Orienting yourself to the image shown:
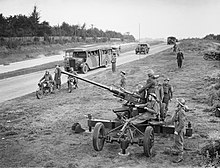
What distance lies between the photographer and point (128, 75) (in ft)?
77.7

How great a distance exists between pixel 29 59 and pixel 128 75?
17.8m

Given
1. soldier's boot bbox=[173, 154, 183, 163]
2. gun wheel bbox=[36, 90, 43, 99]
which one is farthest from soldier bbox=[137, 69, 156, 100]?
gun wheel bbox=[36, 90, 43, 99]

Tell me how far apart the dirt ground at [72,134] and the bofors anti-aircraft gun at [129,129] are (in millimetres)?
348

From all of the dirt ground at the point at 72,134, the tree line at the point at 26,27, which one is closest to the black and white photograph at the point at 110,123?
the dirt ground at the point at 72,134

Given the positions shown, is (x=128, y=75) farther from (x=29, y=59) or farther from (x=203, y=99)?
(x=29, y=59)

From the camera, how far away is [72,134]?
9961 millimetres

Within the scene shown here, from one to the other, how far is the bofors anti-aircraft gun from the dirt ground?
0.35 meters

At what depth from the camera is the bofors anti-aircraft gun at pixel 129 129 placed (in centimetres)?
792

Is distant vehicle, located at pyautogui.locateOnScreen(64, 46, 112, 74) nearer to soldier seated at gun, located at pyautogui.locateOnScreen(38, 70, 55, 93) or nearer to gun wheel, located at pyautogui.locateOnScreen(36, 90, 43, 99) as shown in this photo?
soldier seated at gun, located at pyautogui.locateOnScreen(38, 70, 55, 93)

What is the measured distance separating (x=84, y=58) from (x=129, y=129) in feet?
57.9

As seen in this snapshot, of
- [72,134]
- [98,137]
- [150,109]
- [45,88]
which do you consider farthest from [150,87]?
[45,88]

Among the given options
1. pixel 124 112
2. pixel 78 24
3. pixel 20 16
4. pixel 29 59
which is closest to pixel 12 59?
pixel 29 59

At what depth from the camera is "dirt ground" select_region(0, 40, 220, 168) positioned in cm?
775

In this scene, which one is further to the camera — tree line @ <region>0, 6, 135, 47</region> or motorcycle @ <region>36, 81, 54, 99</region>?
tree line @ <region>0, 6, 135, 47</region>
